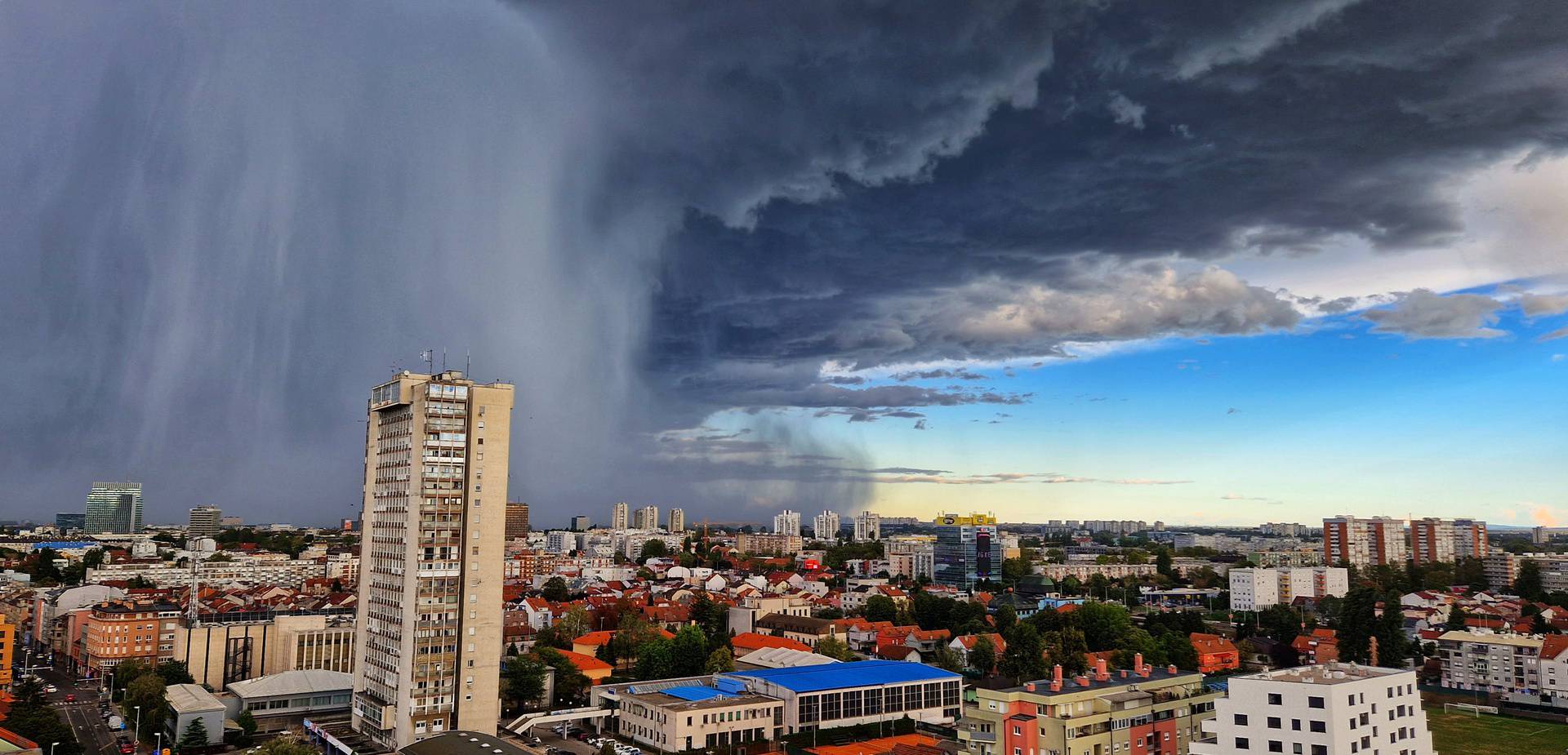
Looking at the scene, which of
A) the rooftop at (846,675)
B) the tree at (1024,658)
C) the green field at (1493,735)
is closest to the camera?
the green field at (1493,735)

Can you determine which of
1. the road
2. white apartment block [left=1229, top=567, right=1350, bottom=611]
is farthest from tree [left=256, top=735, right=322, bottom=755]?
white apartment block [left=1229, top=567, right=1350, bottom=611]

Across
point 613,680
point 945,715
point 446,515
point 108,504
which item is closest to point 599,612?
point 613,680

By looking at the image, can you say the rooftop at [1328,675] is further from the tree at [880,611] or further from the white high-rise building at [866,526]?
the white high-rise building at [866,526]

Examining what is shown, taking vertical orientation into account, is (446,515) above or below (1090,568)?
above

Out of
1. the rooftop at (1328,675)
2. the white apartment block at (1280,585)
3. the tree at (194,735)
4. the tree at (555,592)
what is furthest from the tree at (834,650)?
the white apartment block at (1280,585)

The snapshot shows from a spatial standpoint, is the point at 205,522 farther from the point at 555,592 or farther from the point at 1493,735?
the point at 1493,735

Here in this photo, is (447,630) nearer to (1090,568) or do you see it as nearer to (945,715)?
(945,715)
